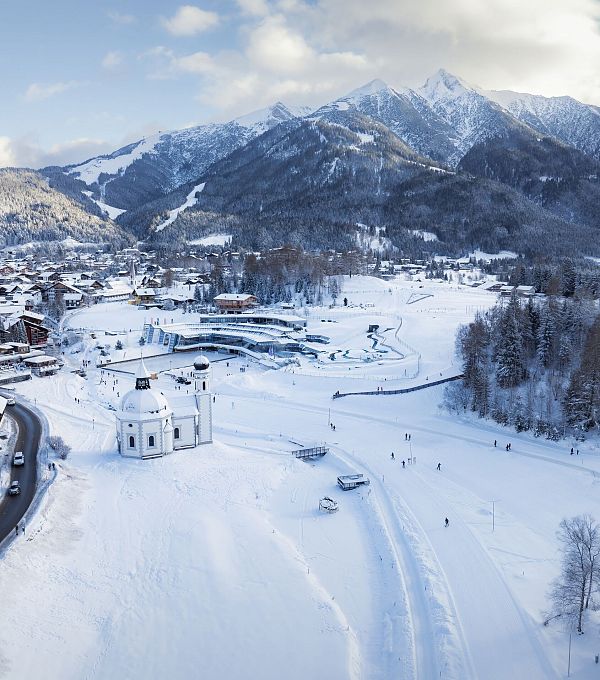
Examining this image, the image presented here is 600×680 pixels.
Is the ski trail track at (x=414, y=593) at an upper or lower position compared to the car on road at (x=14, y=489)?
lower

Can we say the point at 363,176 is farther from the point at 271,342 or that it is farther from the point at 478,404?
the point at 478,404

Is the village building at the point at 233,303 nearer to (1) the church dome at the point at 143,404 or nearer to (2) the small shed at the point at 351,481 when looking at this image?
(1) the church dome at the point at 143,404

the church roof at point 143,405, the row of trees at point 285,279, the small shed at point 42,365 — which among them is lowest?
the small shed at point 42,365

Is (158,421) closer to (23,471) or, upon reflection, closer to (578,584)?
(23,471)

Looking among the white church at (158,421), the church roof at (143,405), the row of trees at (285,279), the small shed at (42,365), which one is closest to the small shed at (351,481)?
the white church at (158,421)

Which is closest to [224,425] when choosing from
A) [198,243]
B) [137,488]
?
[137,488]

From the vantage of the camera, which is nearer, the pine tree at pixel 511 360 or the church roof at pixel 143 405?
the church roof at pixel 143 405

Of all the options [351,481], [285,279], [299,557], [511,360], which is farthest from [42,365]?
[511,360]
